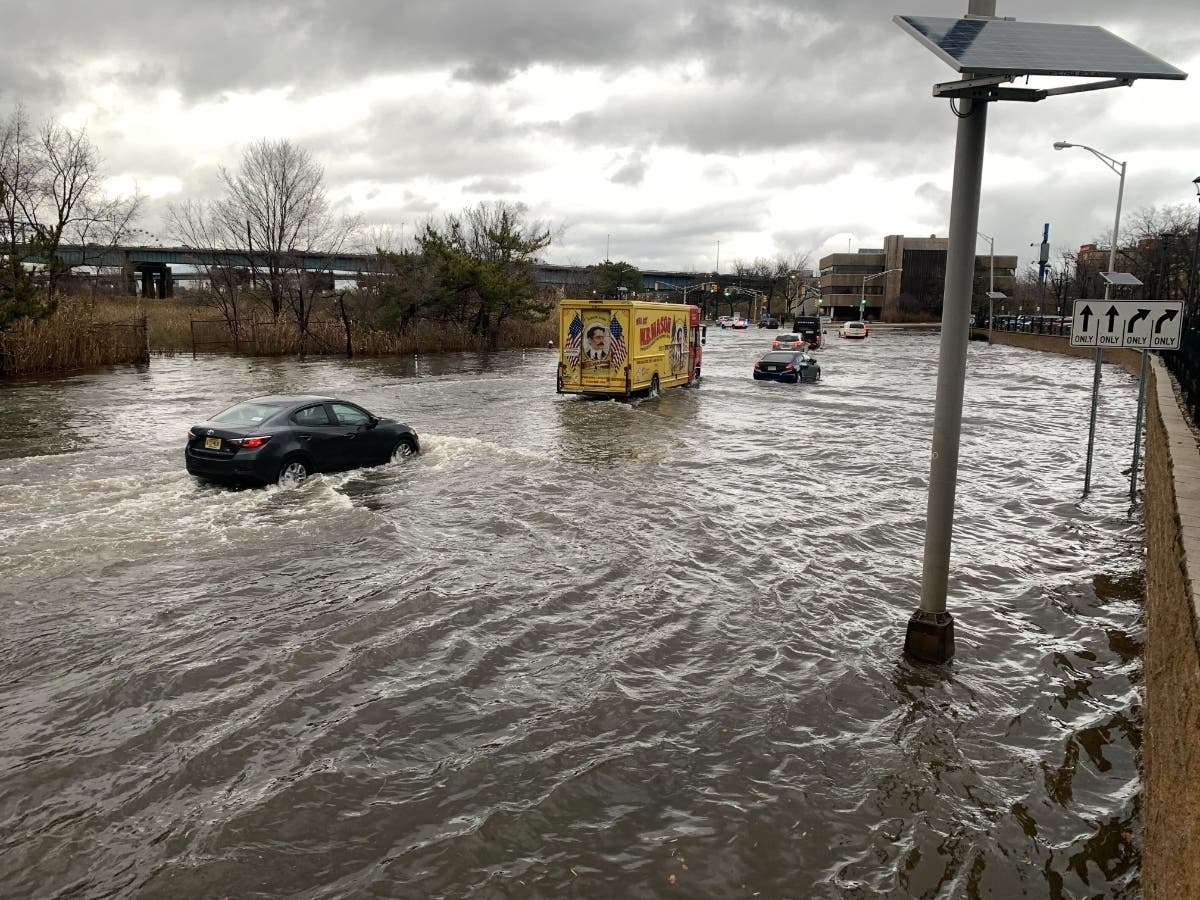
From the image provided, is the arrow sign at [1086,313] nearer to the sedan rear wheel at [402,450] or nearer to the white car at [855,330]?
the sedan rear wheel at [402,450]

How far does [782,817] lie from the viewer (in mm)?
4895

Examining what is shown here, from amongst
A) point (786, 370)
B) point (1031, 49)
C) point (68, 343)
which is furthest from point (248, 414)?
point (68, 343)

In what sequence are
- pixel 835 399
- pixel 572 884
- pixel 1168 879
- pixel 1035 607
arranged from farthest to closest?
1. pixel 835 399
2. pixel 1035 607
3. pixel 572 884
4. pixel 1168 879

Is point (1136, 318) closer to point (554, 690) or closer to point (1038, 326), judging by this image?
point (554, 690)

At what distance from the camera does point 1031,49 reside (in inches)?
224

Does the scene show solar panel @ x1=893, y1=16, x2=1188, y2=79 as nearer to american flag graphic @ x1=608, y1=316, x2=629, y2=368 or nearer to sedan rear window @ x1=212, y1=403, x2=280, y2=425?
sedan rear window @ x1=212, y1=403, x2=280, y2=425

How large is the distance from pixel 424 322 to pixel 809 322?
3042cm

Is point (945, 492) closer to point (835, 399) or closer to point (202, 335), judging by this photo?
point (835, 399)

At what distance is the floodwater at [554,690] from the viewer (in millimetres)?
4512

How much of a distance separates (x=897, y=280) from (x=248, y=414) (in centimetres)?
14262

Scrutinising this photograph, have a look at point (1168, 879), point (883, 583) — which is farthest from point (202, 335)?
point (1168, 879)

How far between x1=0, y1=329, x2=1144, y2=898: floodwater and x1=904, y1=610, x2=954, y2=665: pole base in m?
0.14

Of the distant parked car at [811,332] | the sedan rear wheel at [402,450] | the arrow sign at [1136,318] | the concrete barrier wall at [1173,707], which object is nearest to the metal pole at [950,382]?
the concrete barrier wall at [1173,707]

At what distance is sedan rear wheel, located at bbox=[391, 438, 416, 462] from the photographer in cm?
1494
